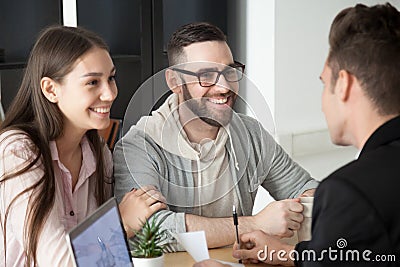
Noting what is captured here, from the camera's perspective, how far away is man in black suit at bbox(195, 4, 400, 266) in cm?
125

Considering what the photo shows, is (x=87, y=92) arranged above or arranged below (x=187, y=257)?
above

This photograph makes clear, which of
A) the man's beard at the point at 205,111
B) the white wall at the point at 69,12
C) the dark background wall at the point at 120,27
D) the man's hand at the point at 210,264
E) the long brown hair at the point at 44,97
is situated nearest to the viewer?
the man's hand at the point at 210,264

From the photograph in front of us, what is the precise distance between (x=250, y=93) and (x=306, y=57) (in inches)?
76.5

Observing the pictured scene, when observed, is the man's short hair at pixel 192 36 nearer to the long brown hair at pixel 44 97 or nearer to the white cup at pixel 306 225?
the long brown hair at pixel 44 97

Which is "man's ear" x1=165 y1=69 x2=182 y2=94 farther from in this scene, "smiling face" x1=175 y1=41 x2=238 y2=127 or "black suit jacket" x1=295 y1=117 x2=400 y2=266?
"black suit jacket" x1=295 y1=117 x2=400 y2=266

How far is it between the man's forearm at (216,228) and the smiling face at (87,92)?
355 millimetres

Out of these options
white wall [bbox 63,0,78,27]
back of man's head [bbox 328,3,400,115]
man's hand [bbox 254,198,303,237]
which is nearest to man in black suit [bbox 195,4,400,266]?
back of man's head [bbox 328,3,400,115]

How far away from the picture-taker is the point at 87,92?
198cm

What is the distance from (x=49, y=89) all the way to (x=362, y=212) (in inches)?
40.0

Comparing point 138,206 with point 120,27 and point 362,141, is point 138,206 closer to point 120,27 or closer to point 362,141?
point 362,141

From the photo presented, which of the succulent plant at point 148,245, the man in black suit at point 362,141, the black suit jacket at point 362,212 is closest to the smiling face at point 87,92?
the succulent plant at point 148,245

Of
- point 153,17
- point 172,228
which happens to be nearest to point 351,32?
point 172,228

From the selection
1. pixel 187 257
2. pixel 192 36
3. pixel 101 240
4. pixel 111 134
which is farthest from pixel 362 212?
pixel 111 134

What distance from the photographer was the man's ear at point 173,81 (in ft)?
7.05
